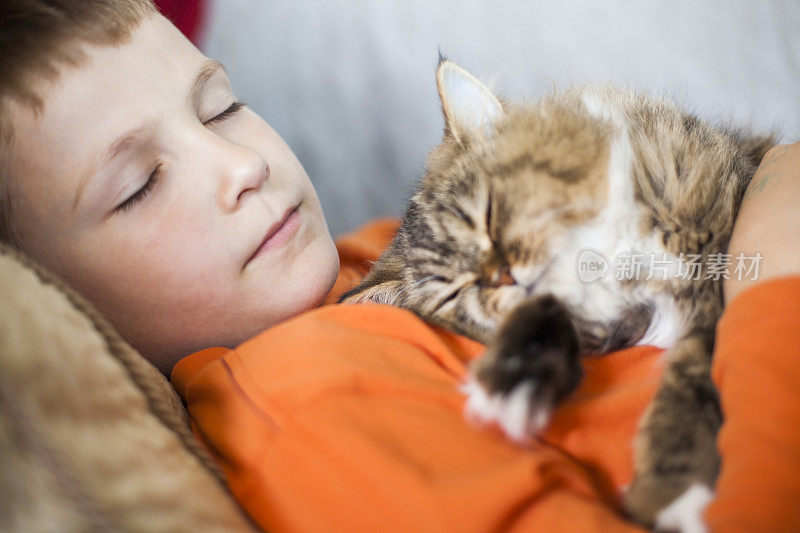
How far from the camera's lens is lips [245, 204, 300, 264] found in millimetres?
1235

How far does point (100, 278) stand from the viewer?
114 centimetres

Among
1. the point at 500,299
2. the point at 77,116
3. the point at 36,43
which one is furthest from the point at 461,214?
the point at 36,43

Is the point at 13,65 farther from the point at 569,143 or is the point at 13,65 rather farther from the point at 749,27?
the point at 749,27

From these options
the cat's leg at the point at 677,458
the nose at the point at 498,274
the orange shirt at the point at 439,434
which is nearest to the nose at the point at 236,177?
the orange shirt at the point at 439,434

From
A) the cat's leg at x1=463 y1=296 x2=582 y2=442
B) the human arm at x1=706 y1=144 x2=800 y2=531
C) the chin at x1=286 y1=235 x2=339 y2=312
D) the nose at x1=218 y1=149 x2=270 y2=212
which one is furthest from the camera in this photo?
the chin at x1=286 y1=235 x2=339 y2=312

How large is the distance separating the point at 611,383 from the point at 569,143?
1.57 ft

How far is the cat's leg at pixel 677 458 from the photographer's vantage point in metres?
0.78

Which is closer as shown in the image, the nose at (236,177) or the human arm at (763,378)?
the human arm at (763,378)

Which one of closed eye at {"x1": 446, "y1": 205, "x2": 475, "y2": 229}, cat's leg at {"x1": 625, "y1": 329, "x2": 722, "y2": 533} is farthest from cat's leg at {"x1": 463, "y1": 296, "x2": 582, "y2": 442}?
closed eye at {"x1": 446, "y1": 205, "x2": 475, "y2": 229}

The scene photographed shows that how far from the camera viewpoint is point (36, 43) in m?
1.05

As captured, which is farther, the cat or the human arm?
the cat
